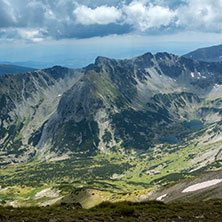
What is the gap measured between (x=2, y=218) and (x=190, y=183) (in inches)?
3045

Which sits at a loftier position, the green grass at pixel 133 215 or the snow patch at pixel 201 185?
the green grass at pixel 133 215

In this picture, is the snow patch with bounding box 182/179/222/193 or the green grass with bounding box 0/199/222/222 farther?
the snow patch with bounding box 182/179/222/193

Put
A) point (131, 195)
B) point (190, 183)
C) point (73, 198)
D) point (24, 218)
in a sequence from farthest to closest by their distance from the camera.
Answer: point (73, 198)
point (131, 195)
point (190, 183)
point (24, 218)

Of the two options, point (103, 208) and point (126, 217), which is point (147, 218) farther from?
point (103, 208)

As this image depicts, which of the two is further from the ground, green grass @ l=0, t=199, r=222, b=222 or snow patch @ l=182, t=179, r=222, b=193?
green grass @ l=0, t=199, r=222, b=222

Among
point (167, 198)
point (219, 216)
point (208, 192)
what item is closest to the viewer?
point (219, 216)

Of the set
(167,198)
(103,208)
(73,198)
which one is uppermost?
(103,208)

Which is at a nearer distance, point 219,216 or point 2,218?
point 2,218

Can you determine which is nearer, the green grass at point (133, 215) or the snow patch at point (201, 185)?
the green grass at point (133, 215)

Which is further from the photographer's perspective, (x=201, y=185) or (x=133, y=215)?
(x=201, y=185)

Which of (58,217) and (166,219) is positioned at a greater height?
(58,217)

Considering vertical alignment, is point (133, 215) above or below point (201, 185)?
above

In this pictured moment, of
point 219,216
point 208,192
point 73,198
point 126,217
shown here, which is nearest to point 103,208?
point 126,217

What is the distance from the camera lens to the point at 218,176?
9975 centimetres
